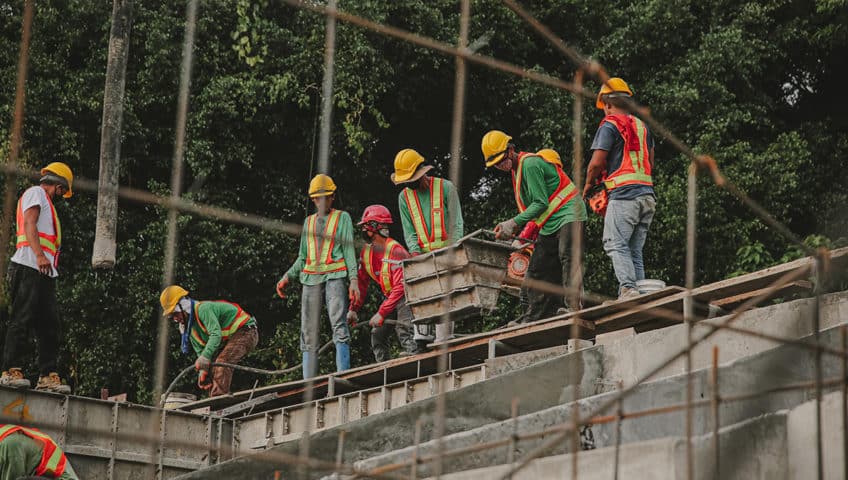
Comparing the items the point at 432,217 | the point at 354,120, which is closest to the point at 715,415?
the point at 432,217

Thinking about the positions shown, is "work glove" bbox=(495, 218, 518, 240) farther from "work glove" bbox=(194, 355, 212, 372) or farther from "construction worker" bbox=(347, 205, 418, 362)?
"work glove" bbox=(194, 355, 212, 372)

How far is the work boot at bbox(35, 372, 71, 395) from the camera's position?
1073 cm

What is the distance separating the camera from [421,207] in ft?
38.4

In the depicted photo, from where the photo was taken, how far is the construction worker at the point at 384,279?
40.3ft

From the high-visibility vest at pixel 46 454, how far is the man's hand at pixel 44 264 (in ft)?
4.41

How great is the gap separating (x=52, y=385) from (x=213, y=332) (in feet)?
8.91

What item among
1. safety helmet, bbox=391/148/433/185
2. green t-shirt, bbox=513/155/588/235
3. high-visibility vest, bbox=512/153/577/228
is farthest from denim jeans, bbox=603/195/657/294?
safety helmet, bbox=391/148/433/185

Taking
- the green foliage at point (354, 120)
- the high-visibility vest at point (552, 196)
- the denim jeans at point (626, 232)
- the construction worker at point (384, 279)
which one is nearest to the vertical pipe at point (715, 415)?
the denim jeans at point (626, 232)

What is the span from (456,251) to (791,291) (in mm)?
2476

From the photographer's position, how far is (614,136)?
33.8 feet

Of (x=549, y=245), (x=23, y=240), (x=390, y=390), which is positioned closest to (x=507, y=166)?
(x=549, y=245)

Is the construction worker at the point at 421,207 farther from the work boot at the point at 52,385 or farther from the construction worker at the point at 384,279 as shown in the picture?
the work boot at the point at 52,385

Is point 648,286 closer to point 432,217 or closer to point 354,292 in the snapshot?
point 432,217

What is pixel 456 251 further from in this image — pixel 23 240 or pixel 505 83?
pixel 505 83
